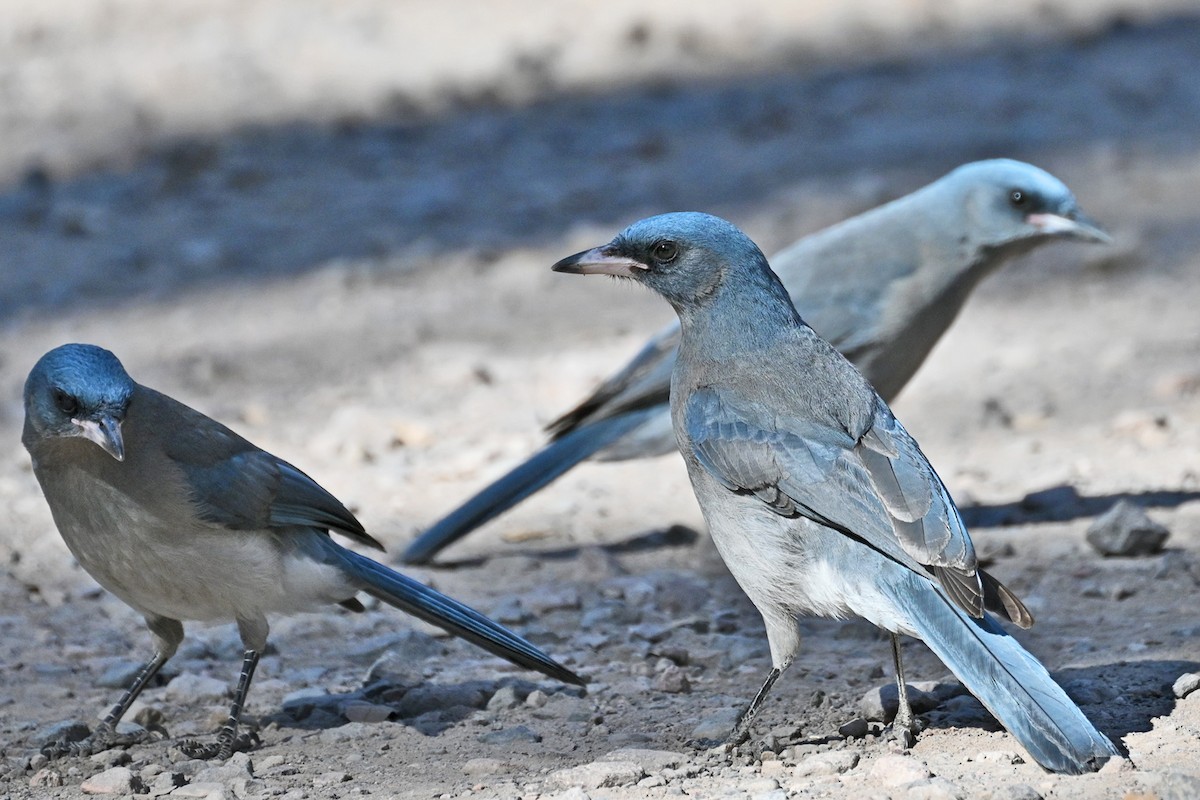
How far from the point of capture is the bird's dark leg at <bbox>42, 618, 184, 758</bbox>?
171 inches

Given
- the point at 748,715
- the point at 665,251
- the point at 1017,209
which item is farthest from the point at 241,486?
the point at 1017,209

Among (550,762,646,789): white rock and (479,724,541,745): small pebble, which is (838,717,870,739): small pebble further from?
(479,724,541,745): small pebble

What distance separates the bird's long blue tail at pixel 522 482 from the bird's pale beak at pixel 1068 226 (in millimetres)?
1647

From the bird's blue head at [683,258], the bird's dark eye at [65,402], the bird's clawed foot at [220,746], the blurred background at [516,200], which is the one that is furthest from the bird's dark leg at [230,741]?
the blurred background at [516,200]

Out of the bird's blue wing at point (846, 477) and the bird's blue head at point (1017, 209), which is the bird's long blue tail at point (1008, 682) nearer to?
the bird's blue wing at point (846, 477)

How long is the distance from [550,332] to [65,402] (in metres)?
3.89

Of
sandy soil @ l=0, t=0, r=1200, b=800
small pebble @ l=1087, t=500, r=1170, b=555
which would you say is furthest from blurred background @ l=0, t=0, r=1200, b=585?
small pebble @ l=1087, t=500, r=1170, b=555

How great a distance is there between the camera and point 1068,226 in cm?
622

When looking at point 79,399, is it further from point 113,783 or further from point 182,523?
point 113,783

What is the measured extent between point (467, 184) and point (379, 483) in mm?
3678

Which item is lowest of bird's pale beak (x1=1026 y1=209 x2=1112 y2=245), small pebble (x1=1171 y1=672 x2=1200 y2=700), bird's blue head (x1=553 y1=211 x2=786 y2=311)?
small pebble (x1=1171 y1=672 x2=1200 y2=700)

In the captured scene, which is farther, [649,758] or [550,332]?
[550,332]

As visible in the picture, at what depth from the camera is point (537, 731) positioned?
4.45m

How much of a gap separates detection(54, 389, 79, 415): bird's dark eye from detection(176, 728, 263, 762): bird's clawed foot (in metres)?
0.91
